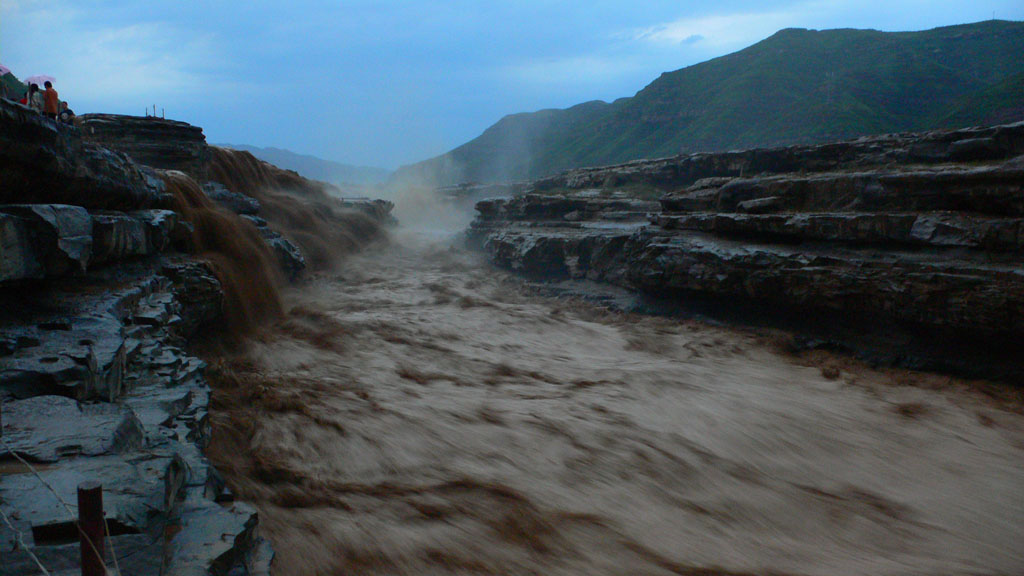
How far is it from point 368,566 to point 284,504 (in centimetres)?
83

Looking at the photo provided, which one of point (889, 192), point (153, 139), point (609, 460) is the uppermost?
point (153, 139)

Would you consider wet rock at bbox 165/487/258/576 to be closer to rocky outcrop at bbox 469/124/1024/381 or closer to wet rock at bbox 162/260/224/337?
wet rock at bbox 162/260/224/337

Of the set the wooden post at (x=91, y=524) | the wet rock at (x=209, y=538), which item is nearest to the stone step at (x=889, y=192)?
the wet rock at (x=209, y=538)

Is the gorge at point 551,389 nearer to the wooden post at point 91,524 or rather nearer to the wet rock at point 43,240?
the wet rock at point 43,240

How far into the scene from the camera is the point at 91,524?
4.02ft

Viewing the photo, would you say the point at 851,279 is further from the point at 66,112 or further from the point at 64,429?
the point at 66,112

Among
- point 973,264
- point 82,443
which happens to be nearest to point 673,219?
point 973,264

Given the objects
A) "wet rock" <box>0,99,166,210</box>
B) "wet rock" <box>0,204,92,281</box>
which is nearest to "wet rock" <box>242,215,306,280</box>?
"wet rock" <box>0,99,166,210</box>

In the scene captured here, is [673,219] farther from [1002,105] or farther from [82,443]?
[1002,105]

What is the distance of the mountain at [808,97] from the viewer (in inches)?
1107

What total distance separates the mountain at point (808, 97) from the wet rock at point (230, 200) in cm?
2239

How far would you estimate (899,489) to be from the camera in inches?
170

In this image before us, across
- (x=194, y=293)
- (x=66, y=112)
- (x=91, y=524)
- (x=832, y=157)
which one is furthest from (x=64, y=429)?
(x=832, y=157)

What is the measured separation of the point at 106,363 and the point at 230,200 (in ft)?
33.9
